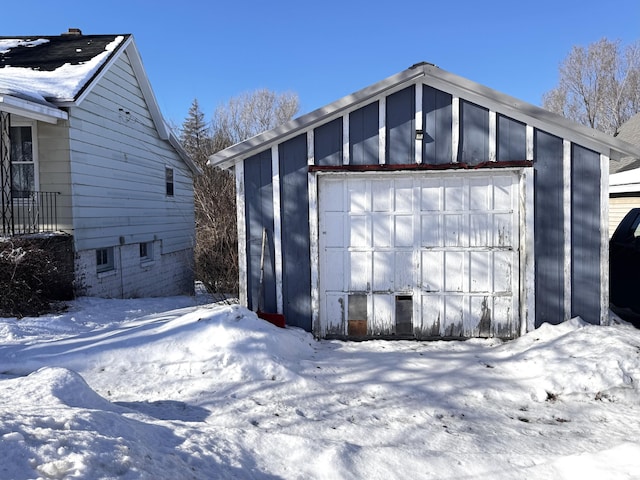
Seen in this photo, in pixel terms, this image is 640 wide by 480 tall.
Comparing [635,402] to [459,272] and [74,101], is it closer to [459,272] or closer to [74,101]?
[459,272]

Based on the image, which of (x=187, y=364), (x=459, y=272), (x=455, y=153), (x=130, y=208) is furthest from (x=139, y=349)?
(x=130, y=208)

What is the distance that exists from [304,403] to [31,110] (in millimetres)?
7299

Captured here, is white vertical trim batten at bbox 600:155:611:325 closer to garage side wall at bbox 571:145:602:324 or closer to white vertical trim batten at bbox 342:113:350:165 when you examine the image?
garage side wall at bbox 571:145:602:324

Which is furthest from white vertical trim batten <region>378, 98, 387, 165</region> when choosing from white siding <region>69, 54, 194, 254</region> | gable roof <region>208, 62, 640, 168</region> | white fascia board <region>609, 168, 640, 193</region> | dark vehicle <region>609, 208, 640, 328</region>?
white fascia board <region>609, 168, 640, 193</region>

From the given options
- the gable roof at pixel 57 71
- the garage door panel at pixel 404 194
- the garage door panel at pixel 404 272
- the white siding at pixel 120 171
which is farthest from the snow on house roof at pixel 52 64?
the garage door panel at pixel 404 272

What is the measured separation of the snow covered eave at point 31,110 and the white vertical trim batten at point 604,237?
913cm

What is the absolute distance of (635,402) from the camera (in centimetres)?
407

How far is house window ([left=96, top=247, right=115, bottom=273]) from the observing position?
10.2 meters

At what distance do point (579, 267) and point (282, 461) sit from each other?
4787 millimetres

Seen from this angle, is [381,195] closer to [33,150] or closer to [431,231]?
[431,231]

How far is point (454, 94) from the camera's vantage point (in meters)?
5.77

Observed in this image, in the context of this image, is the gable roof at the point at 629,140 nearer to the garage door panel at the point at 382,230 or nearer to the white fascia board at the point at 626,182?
the white fascia board at the point at 626,182

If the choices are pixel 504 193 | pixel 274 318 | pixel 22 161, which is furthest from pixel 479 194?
pixel 22 161

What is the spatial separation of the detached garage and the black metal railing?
499cm
